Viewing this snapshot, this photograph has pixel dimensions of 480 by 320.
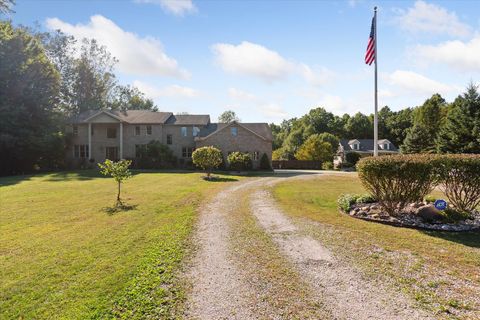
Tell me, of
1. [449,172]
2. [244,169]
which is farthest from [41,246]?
[244,169]

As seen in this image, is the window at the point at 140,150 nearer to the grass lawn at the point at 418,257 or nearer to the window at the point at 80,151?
the window at the point at 80,151

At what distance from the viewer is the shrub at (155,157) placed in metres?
36.5

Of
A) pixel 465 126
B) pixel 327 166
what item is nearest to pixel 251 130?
pixel 327 166

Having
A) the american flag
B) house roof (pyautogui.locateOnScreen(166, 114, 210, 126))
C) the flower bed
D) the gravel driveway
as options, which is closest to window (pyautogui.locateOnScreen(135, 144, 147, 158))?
house roof (pyautogui.locateOnScreen(166, 114, 210, 126))

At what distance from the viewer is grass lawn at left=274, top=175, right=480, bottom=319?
534 cm

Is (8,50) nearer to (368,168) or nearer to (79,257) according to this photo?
(79,257)

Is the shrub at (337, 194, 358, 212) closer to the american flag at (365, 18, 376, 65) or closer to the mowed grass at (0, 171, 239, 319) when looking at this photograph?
the mowed grass at (0, 171, 239, 319)

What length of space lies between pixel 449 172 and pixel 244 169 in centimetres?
2444

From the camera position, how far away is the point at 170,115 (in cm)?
4150

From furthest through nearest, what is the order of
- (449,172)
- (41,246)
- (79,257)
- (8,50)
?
(8,50), (449,172), (41,246), (79,257)

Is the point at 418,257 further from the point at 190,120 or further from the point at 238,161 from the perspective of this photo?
the point at 190,120

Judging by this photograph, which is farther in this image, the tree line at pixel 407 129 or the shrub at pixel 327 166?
the shrub at pixel 327 166

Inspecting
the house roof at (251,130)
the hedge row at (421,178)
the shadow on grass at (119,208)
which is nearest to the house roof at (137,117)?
the house roof at (251,130)

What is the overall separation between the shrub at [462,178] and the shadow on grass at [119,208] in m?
12.7
